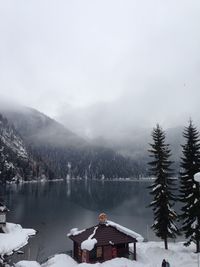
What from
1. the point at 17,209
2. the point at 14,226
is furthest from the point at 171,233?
the point at 17,209

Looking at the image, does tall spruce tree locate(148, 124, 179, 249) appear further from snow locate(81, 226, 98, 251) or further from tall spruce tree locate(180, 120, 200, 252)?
snow locate(81, 226, 98, 251)

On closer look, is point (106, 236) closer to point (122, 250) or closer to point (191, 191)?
point (122, 250)

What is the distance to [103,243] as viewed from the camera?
1619 inches

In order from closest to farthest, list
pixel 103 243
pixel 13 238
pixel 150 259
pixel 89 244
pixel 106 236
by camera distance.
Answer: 1. pixel 89 244
2. pixel 103 243
3. pixel 150 259
4. pixel 106 236
5. pixel 13 238

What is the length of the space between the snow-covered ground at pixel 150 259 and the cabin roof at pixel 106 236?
2560 millimetres

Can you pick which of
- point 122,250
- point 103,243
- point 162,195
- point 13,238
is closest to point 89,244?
point 103,243

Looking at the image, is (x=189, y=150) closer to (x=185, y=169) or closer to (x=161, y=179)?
(x=185, y=169)

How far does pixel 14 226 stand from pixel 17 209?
39501mm

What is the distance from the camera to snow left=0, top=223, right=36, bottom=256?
52.7m

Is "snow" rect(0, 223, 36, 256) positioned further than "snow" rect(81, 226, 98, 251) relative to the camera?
Yes

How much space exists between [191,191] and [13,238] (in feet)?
125

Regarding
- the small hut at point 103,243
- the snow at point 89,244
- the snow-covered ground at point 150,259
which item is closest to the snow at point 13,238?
the snow-covered ground at point 150,259

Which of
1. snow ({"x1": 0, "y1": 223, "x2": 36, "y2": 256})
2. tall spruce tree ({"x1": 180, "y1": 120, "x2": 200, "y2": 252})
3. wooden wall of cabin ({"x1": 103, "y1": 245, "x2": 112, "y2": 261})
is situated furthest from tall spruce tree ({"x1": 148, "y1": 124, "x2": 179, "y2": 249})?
snow ({"x1": 0, "y1": 223, "x2": 36, "y2": 256})

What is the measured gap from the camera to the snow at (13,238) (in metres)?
52.7
